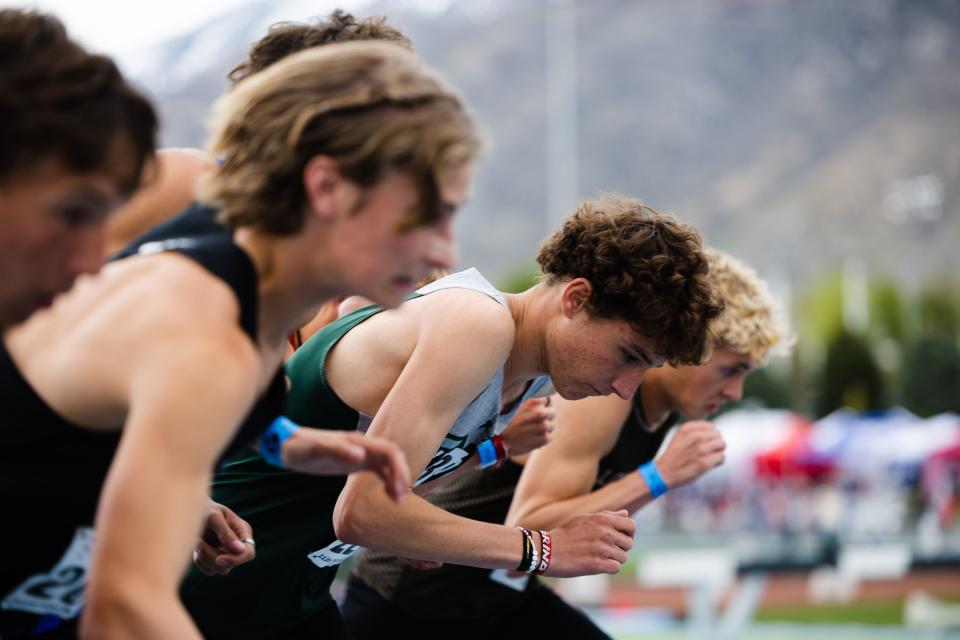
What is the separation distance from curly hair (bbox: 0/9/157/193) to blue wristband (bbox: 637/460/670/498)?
7.65 feet

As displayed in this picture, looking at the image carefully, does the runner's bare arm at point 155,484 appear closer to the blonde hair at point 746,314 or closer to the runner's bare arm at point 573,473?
the runner's bare arm at point 573,473

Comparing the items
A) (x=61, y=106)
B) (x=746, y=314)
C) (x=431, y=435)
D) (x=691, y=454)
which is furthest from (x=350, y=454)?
(x=746, y=314)

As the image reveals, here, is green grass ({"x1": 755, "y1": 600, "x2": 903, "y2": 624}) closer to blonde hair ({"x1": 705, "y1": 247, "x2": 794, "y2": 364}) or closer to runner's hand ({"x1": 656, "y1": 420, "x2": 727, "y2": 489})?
blonde hair ({"x1": 705, "y1": 247, "x2": 794, "y2": 364})

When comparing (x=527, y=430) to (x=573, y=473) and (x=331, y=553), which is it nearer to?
(x=573, y=473)

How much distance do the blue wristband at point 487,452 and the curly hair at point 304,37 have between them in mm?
1036

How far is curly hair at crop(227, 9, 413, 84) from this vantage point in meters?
3.24

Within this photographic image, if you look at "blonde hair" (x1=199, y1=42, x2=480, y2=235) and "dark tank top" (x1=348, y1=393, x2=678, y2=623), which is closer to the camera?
"blonde hair" (x1=199, y1=42, x2=480, y2=235)

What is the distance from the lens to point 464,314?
9.53 feet

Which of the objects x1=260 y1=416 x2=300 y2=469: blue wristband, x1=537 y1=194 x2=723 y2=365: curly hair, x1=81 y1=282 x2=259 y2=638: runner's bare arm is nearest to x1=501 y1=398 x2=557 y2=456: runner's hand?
x1=537 y1=194 x2=723 y2=365: curly hair

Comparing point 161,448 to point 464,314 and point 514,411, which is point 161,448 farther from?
point 514,411

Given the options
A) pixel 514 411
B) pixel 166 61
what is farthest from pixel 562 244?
pixel 166 61

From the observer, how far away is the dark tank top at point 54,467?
1878mm

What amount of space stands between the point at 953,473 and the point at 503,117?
61704mm

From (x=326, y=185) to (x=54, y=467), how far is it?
59 cm
